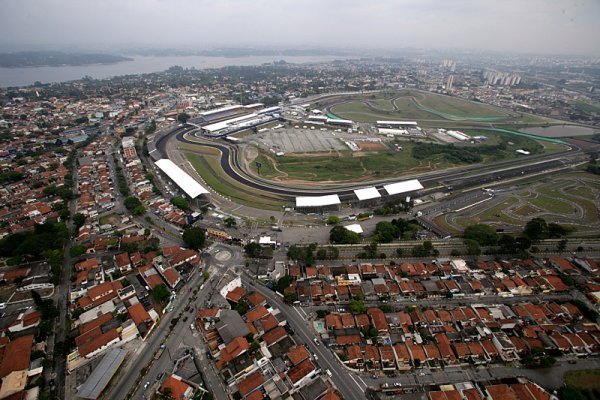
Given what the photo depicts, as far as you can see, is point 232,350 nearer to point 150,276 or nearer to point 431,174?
point 150,276

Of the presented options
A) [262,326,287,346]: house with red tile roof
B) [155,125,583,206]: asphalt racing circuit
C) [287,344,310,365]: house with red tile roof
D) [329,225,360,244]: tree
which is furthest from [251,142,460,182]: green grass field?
[287,344,310,365]: house with red tile roof

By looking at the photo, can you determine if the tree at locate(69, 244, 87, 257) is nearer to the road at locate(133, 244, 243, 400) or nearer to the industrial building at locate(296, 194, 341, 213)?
the road at locate(133, 244, 243, 400)

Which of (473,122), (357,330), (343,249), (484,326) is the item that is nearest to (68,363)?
(357,330)

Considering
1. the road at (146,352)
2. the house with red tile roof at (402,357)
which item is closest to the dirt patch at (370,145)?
the house with red tile roof at (402,357)

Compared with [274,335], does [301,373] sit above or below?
above

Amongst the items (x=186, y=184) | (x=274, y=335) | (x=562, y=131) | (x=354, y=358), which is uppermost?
(x=186, y=184)

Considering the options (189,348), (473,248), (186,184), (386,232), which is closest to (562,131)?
(473,248)

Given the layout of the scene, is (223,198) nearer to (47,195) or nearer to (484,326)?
(47,195)
